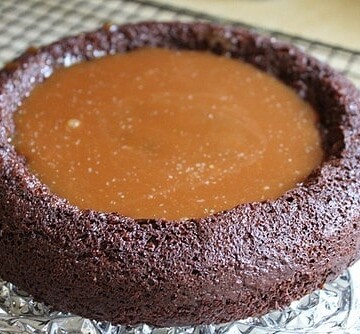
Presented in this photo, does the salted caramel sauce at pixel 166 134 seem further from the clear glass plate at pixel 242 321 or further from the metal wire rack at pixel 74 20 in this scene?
the metal wire rack at pixel 74 20

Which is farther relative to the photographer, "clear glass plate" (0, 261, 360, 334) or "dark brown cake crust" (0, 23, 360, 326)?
"clear glass plate" (0, 261, 360, 334)

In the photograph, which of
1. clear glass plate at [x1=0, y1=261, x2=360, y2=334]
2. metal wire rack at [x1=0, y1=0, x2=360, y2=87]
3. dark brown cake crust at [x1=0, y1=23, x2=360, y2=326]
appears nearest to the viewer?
dark brown cake crust at [x1=0, y1=23, x2=360, y2=326]

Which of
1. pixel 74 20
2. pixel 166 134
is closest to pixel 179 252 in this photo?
pixel 166 134

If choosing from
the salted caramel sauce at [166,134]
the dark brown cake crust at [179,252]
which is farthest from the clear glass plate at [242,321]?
the salted caramel sauce at [166,134]

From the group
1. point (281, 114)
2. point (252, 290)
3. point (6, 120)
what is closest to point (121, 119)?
point (6, 120)

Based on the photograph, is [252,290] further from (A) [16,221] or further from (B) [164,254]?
(A) [16,221]

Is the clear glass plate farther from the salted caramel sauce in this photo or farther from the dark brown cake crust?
the salted caramel sauce

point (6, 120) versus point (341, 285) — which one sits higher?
point (6, 120)

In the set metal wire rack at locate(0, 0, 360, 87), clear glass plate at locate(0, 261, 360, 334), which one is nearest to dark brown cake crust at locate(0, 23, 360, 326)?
clear glass plate at locate(0, 261, 360, 334)
